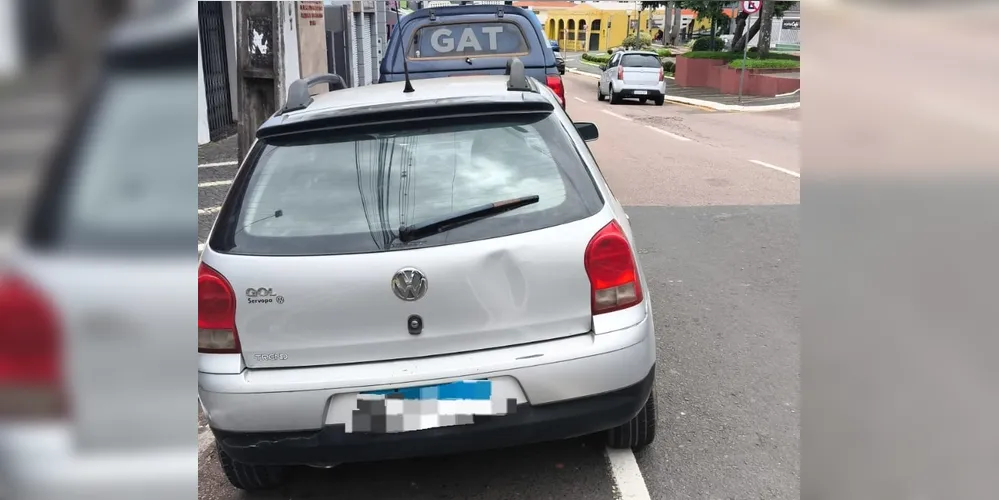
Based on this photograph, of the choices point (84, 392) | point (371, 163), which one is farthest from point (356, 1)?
point (84, 392)

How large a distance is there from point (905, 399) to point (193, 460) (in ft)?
2.23

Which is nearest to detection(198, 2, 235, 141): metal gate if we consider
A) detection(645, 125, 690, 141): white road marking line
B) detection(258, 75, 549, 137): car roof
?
detection(645, 125, 690, 141): white road marking line

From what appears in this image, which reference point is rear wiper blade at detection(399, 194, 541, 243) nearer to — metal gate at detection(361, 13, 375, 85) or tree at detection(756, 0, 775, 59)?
metal gate at detection(361, 13, 375, 85)

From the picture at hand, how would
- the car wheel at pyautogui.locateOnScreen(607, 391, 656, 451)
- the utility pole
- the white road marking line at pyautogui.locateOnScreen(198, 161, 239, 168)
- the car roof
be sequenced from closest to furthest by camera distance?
the car roof
the car wheel at pyautogui.locateOnScreen(607, 391, 656, 451)
the utility pole
the white road marking line at pyautogui.locateOnScreen(198, 161, 239, 168)

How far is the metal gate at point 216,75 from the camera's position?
1297 centimetres

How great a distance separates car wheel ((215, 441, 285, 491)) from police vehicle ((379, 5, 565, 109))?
20.6ft

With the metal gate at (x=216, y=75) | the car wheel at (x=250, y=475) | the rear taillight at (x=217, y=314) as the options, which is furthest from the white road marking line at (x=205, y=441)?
the metal gate at (x=216, y=75)

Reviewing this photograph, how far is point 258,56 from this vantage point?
6438mm

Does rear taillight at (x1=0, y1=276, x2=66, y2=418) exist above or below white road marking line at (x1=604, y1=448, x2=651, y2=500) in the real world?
above

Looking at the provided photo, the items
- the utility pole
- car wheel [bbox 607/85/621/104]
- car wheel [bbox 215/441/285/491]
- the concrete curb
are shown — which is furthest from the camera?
car wheel [bbox 607/85/621/104]

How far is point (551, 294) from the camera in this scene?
2.62 metres

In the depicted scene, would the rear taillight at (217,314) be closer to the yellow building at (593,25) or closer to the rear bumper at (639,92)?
the rear bumper at (639,92)

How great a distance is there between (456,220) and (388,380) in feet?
1.96

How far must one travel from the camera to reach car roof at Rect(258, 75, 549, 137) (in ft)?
9.51
